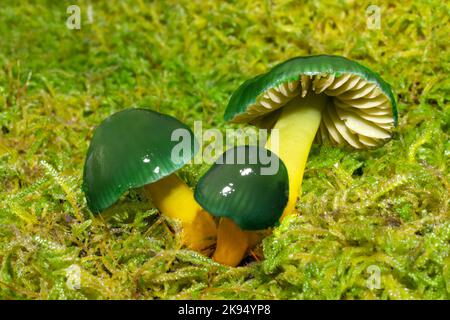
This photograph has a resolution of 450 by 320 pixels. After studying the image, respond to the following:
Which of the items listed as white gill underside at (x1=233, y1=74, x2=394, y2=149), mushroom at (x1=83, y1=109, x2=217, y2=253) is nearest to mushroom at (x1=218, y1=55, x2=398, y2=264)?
white gill underside at (x1=233, y1=74, x2=394, y2=149)

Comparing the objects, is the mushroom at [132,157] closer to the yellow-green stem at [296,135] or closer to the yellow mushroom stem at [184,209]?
the yellow mushroom stem at [184,209]

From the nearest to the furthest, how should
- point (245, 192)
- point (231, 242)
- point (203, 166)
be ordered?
point (245, 192) → point (231, 242) → point (203, 166)

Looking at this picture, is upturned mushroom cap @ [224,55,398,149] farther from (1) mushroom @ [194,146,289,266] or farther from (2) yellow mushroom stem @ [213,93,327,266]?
(1) mushroom @ [194,146,289,266]

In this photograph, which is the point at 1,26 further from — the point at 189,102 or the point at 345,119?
the point at 345,119

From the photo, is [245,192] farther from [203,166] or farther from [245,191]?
[203,166]

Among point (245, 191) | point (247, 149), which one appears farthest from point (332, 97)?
point (245, 191)

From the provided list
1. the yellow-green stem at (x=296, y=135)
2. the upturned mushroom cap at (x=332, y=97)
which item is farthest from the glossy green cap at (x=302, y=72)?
the yellow-green stem at (x=296, y=135)
